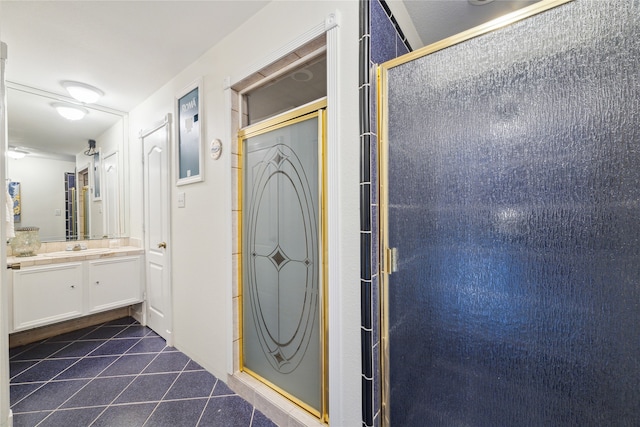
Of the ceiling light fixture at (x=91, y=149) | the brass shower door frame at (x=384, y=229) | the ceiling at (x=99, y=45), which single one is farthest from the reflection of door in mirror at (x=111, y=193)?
the brass shower door frame at (x=384, y=229)

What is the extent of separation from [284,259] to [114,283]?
7.65 ft

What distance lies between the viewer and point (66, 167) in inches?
107

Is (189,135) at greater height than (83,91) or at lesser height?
lesser

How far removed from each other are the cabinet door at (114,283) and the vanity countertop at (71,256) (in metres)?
0.06

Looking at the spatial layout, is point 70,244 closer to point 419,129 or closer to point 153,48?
point 153,48

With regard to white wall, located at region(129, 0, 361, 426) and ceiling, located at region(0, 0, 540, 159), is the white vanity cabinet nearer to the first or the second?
white wall, located at region(129, 0, 361, 426)

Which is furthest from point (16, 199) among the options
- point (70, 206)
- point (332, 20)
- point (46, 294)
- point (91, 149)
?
point (332, 20)

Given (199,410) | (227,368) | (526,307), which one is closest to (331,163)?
(526,307)

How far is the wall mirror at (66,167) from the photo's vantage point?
2.44 meters

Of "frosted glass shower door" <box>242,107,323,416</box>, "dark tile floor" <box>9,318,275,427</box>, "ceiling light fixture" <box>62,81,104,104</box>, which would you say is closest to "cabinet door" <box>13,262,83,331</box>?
"dark tile floor" <box>9,318,275,427</box>

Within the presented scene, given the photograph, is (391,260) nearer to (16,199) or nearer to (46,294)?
(46,294)

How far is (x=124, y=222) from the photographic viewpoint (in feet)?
10.1

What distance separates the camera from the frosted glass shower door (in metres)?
1.43

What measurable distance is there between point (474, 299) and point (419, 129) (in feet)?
2.34
